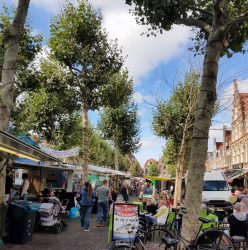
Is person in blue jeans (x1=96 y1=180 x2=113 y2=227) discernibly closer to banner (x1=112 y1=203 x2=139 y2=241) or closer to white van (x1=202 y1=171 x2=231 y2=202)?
banner (x1=112 y1=203 x2=139 y2=241)

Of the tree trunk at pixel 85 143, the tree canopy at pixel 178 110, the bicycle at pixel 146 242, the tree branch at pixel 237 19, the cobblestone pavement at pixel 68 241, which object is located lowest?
A: the cobblestone pavement at pixel 68 241

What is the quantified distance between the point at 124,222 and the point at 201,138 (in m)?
2.91

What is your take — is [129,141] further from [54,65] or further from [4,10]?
[4,10]

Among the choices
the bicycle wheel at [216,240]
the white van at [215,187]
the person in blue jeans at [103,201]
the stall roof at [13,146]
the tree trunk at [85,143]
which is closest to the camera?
the stall roof at [13,146]

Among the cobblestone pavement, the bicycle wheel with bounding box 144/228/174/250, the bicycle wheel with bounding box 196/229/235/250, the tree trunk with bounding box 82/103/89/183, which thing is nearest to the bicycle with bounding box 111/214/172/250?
the bicycle wheel with bounding box 144/228/174/250

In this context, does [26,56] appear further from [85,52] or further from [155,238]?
[155,238]

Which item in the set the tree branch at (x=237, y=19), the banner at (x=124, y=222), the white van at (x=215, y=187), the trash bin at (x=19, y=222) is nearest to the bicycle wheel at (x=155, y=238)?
the banner at (x=124, y=222)

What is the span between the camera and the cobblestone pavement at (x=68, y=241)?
9828 mm

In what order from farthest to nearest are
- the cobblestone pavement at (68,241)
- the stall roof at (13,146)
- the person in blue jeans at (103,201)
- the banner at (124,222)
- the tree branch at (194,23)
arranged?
the person in blue jeans at (103,201) → the cobblestone pavement at (68,241) → the banner at (124,222) → the tree branch at (194,23) → the stall roof at (13,146)

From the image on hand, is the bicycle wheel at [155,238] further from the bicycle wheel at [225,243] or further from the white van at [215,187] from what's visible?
the white van at [215,187]

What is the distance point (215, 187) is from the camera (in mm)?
22297

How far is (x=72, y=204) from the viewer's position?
19469 mm

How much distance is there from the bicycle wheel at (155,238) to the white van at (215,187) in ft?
41.9

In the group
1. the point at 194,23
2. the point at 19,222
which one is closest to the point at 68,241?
the point at 19,222
